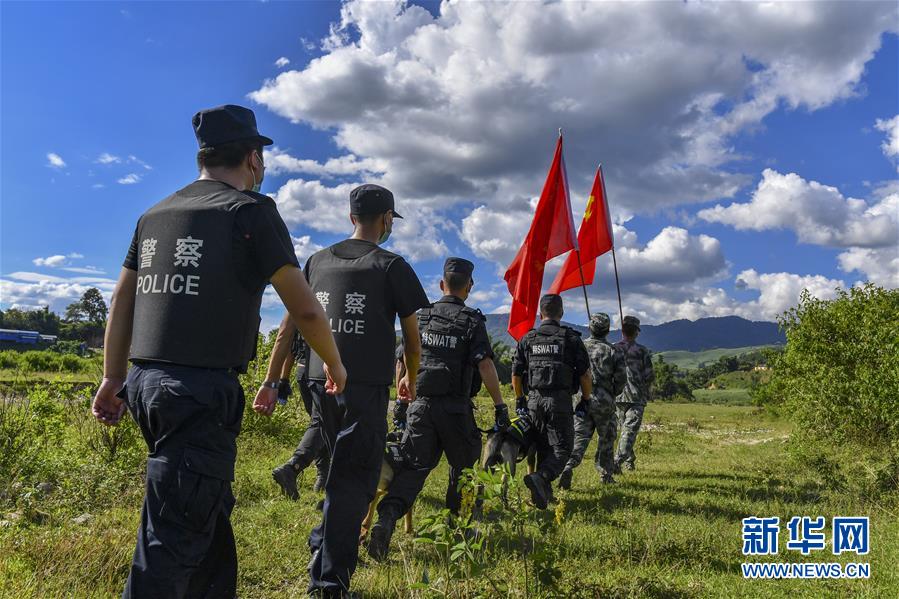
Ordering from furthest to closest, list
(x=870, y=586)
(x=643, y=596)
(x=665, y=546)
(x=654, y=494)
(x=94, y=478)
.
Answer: (x=654, y=494) → (x=94, y=478) → (x=665, y=546) → (x=870, y=586) → (x=643, y=596)

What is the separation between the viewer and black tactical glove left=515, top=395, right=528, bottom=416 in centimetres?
699

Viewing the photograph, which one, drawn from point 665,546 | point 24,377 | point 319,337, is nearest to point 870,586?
point 665,546

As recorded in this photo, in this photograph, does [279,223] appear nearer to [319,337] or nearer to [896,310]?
[319,337]

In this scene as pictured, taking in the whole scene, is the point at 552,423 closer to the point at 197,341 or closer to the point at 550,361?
the point at 550,361

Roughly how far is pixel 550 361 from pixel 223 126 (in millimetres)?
5133

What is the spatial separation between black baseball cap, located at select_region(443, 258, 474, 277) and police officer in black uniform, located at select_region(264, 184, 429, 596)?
4.87 ft

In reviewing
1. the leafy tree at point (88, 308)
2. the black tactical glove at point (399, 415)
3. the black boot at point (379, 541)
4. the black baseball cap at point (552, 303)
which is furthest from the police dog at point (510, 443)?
the leafy tree at point (88, 308)

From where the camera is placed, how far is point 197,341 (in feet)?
8.39

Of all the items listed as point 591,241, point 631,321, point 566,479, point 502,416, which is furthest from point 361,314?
point 591,241

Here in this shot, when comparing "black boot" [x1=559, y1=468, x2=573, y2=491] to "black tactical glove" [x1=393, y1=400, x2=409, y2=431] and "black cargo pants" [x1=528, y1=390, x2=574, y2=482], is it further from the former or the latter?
"black tactical glove" [x1=393, y1=400, x2=409, y2=431]

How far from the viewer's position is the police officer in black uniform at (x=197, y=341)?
2432 millimetres

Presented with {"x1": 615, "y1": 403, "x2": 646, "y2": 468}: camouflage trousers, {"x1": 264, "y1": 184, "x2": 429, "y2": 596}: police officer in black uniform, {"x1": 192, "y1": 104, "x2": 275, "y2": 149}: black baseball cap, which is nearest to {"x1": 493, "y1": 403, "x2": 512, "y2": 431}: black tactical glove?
{"x1": 264, "y1": 184, "x2": 429, "y2": 596}: police officer in black uniform

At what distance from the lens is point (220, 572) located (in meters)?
2.72

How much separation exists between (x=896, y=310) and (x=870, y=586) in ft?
26.7
